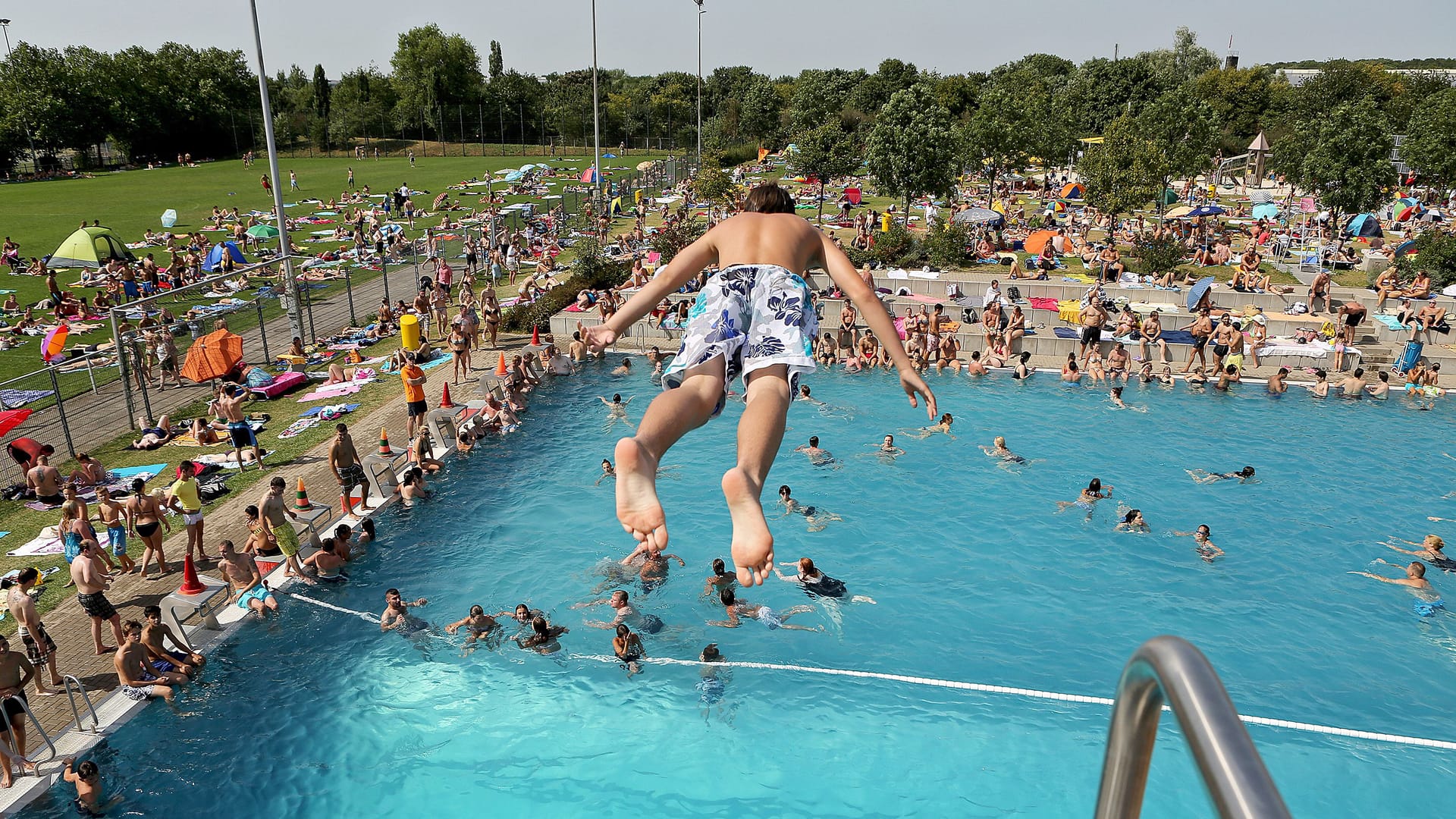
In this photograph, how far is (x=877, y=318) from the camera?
15.8ft

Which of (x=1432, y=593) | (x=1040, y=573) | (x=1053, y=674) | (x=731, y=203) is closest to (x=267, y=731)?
(x=1053, y=674)

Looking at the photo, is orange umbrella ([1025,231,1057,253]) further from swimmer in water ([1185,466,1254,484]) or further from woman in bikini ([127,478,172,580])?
woman in bikini ([127,478,172,580])

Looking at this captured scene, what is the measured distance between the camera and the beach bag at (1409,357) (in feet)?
74.9

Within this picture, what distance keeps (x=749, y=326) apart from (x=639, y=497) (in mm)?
1376

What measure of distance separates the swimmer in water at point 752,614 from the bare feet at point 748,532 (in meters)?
9.91

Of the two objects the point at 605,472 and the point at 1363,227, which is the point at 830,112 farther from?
the point at 605,472

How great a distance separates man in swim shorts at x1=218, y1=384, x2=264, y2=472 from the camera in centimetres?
1738

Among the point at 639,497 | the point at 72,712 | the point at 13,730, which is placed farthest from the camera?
the point at 72,712

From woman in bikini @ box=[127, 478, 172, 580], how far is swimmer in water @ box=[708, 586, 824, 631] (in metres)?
8.15

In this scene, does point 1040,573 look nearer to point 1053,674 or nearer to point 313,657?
point 1053,674

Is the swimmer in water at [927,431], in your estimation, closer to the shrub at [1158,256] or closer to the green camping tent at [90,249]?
the shrub at [1158,256]

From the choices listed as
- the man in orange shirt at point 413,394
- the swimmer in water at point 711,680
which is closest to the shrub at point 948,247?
the man in orange shirt at point 413,394

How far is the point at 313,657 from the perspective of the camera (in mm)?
12578

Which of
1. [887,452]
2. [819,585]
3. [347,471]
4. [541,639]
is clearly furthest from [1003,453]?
[347,471]
